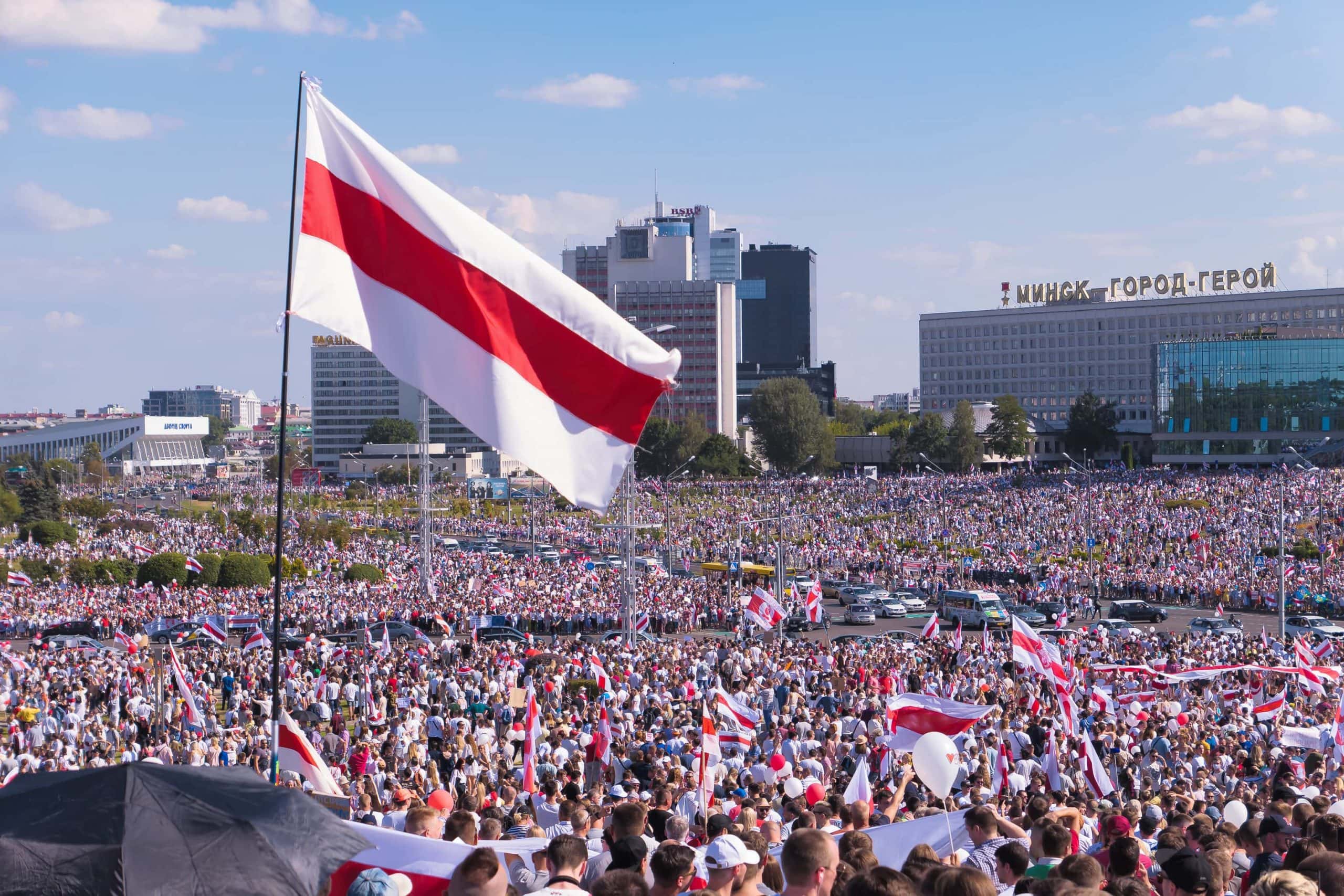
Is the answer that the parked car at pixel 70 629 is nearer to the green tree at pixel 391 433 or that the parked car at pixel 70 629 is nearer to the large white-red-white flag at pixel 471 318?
the large white-red-white flag at pixel 471 318

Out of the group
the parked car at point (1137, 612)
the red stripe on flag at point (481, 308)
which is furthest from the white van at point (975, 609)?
the red stripe on flag at point (481, 308)

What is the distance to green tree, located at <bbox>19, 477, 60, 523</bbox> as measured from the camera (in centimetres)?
6775

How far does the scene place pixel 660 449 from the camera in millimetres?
101875

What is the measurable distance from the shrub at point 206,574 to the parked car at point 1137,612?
27.2 m

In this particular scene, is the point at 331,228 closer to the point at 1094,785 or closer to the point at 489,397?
the point at 489,397

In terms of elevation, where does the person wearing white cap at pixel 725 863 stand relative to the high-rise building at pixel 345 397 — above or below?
below

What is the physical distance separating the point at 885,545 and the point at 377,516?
32901mm

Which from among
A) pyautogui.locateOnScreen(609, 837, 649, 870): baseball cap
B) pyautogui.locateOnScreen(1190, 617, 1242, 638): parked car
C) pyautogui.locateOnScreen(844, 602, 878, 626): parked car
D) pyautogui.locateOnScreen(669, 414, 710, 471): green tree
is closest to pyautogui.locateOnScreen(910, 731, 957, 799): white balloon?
pyautogui.locateOnScreen(609, 837, 649, 870): baseball cap

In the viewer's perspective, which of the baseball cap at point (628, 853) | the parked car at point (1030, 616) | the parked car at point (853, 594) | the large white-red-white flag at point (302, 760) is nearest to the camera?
the baseball cap at point (628, 853)

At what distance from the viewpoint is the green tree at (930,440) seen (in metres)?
98.9

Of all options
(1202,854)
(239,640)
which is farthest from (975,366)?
(1202,854)

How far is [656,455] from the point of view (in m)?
102

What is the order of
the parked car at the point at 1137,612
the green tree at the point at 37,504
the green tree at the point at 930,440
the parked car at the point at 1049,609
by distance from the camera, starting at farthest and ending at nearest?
the green tree at the point at 930,440 < the green tree at the point at 37,504 < the parked car at the point at 1049,609 < the parked car at the point at 1137,612

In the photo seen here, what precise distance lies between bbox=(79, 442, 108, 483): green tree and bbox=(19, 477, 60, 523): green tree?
170 feet
